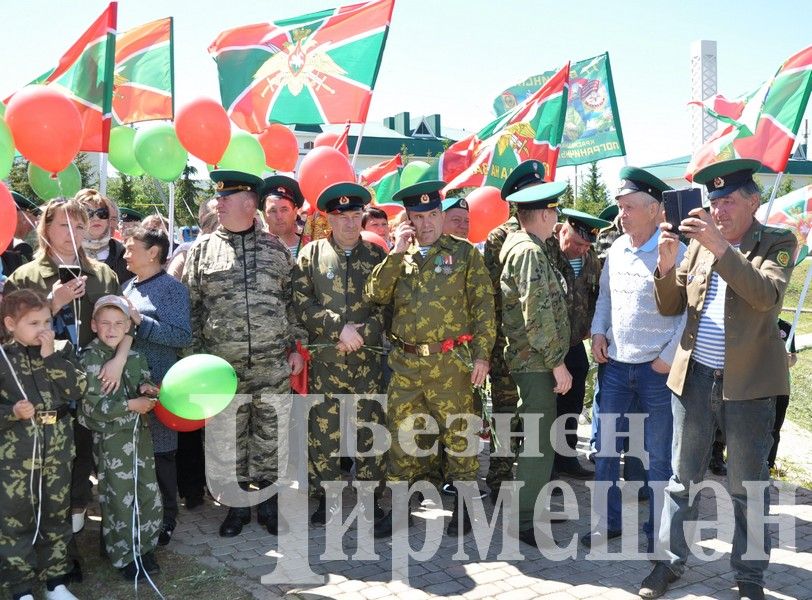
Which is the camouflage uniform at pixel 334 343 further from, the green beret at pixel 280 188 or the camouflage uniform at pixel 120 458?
the camouflage uniform at pixel 120 458

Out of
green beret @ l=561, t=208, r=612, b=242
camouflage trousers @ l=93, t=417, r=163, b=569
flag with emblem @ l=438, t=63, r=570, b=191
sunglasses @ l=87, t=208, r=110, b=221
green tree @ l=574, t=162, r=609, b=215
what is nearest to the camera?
camouflage trousers @ l=93, t=417, r=163, b=569

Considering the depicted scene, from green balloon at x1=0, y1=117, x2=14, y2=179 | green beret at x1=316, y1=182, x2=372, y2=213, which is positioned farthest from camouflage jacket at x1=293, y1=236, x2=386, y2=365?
green balloon at x1=0, y1=117, x2=14, y2=179

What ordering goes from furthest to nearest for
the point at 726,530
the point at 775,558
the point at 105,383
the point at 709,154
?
the point at 709,154 < the point at 726,530 < the point at 775,558 < the point at 105,383

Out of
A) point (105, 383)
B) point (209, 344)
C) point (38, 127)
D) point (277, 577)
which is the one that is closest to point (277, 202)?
point (209, 344)

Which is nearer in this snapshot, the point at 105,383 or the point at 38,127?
the point at 105,383

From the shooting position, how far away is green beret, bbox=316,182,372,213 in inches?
173

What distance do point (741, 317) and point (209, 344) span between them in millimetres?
3082

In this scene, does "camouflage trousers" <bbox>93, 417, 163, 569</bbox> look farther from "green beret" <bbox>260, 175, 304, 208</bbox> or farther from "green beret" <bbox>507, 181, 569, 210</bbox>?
"green beret" <bbox>507, 181, 569, 210</bbox>

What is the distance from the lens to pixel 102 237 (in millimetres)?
4875

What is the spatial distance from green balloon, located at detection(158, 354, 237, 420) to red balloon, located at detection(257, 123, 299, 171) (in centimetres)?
357

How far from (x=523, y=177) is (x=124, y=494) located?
119 inches

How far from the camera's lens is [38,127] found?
3959mm

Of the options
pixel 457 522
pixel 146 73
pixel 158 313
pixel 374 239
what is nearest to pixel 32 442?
pixel 158 313

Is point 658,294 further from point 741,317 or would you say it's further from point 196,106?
point 196,106
